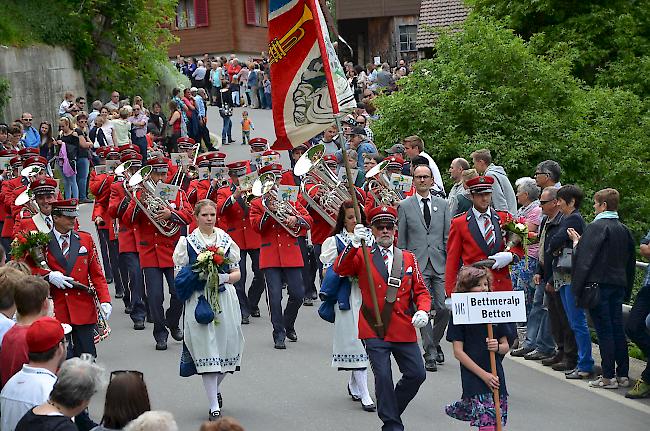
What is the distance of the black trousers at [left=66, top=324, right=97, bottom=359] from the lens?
10.9 m

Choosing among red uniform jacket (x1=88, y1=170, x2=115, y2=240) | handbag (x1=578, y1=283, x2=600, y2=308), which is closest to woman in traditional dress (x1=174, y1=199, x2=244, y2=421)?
handbag (x1=578, y1=283, x2=600, y2=308)

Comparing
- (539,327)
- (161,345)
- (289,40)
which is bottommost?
(161,345)

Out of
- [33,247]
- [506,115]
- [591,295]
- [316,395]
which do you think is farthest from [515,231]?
[506,115]

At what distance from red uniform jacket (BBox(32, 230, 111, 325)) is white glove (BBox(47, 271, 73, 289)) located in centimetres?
10

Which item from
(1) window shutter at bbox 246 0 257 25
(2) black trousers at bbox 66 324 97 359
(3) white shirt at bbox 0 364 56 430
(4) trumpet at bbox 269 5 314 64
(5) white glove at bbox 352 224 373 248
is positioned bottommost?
(2) black trousers at bbox 66 324 97 359

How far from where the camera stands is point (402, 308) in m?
9.65

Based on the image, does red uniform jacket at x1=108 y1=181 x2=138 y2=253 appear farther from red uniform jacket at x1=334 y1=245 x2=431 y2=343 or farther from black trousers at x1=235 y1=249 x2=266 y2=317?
red uniform jacket at x1=334 y1=245 x2=431 y2=343

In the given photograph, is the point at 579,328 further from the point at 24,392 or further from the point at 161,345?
the point at 24,392

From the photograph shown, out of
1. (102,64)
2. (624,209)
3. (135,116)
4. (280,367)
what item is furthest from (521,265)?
(102,64)

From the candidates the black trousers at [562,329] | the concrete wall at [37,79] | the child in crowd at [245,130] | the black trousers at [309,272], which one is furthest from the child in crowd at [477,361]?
the child in crowd at [245,130]

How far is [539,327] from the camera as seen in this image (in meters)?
13.2

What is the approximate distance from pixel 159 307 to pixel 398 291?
4.66 metres

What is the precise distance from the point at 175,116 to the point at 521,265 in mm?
17668

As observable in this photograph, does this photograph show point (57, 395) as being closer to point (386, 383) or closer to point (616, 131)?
point (386, 383)
